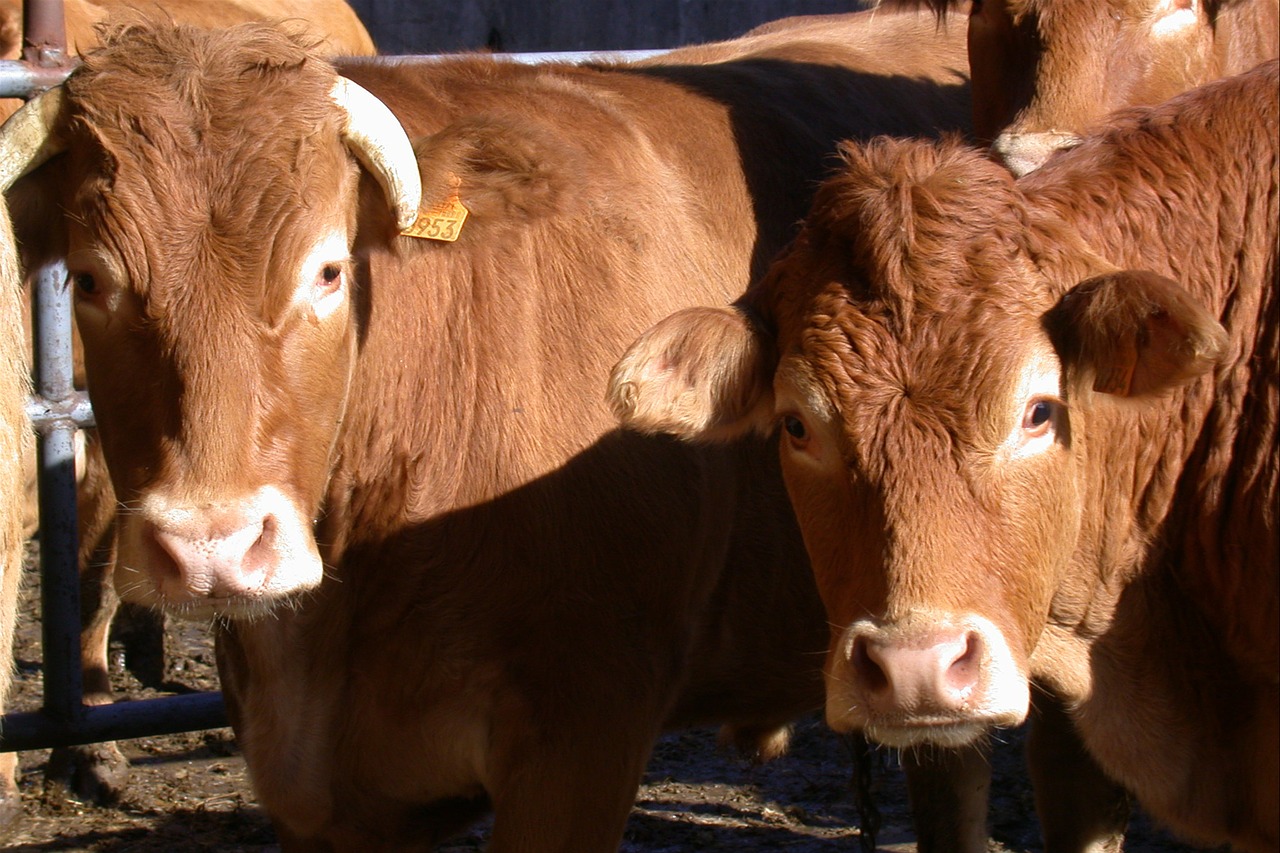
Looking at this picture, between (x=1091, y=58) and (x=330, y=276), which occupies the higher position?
(x=1091, y=58)

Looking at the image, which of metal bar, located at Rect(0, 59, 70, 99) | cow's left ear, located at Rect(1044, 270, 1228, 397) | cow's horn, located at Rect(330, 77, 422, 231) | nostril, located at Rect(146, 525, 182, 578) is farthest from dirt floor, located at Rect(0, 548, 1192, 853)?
cow's horn, located at Rect(330, 77, 422, 231)

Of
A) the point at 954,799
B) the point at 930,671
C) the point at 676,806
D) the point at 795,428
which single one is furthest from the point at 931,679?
the point at 676,806

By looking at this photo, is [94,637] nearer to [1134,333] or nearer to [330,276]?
[330,276]

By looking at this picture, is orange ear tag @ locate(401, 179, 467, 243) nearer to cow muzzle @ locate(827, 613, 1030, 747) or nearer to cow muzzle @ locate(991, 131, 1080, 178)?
cow muzzle @ locate(827, 613, 1030, 747)

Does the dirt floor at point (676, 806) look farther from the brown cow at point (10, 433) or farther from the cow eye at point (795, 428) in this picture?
the brown cow at point (10, 433)

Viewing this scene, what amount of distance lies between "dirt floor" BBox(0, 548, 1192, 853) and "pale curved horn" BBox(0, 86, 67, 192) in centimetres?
235

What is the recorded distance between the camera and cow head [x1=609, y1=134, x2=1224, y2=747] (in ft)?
7.98

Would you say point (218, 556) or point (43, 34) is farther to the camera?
point (43, 34)

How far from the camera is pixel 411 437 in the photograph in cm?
317

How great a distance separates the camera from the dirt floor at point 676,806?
15.0 ft

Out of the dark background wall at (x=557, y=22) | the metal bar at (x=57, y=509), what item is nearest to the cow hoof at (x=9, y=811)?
the metal bar at (x=57, y=509)

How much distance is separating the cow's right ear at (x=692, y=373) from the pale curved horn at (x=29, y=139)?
1.20 m

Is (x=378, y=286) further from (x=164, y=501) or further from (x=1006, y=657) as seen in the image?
(x=1006, y=657)

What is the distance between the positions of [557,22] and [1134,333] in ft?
31.3
